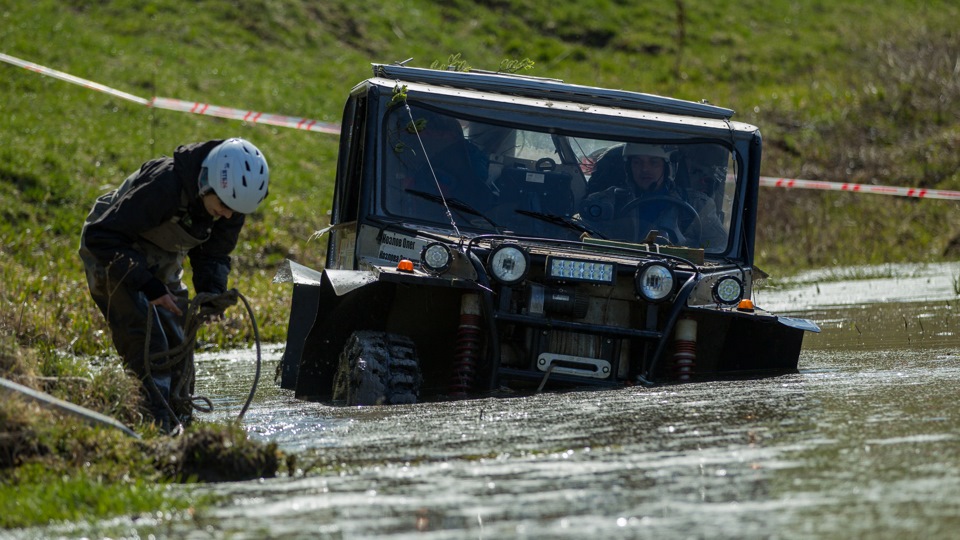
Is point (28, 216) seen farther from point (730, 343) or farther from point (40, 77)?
point (730, 343)

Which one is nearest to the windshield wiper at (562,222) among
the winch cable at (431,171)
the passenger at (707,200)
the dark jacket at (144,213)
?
the winch cable at (431,171)

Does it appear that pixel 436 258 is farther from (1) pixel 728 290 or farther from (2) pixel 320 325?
(1) pixel 728 290

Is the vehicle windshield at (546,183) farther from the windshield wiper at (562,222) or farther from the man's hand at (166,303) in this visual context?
the man's hand at (166,303)

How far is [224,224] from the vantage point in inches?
324

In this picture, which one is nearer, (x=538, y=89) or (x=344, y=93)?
(x=538, y=89)

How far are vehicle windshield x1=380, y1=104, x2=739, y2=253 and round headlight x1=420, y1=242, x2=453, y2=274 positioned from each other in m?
0.74

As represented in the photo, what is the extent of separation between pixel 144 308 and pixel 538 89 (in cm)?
331

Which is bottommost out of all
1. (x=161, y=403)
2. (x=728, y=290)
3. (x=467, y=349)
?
(x=161, y=403)

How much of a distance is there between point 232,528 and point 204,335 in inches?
354

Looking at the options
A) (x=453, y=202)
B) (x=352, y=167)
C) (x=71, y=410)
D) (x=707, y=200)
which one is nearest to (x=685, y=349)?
A: (x=707, y=200)

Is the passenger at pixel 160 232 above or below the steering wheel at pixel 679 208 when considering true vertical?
below

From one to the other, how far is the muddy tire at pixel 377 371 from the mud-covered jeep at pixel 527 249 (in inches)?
0.4

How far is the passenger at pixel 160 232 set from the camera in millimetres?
7621

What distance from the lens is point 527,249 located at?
8094 millimetres
